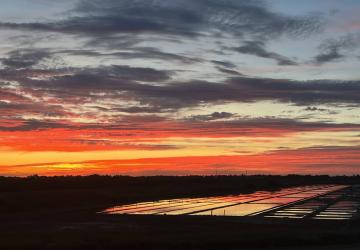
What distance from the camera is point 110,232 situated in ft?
103

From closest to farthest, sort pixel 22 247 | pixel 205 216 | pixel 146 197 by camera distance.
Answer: pixel 22 247 < pixel 205 216 < pixel 146 197

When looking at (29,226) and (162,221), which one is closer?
(29,226)

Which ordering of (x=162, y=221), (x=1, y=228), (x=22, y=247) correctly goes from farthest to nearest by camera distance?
(x=162, y=221)
(x=1, y=228)
(x=22, y=247)

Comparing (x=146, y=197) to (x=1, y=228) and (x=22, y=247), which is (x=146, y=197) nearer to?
(x=1, y=228)

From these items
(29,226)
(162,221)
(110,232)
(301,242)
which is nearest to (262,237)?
(301,242)

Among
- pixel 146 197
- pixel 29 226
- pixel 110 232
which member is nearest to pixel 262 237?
pixel 110 232

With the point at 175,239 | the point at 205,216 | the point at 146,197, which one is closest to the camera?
the point at 175,239

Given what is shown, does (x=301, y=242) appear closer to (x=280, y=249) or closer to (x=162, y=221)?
(x=280, y=249)

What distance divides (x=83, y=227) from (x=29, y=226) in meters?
3.61

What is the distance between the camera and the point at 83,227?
34.6m

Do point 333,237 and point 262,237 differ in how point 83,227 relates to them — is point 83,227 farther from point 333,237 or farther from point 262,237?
point 333,237

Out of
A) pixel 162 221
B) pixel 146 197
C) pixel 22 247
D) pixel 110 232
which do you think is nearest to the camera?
pixel 22 247

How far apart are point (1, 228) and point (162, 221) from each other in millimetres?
9982

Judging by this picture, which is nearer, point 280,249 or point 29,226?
point 280,249
